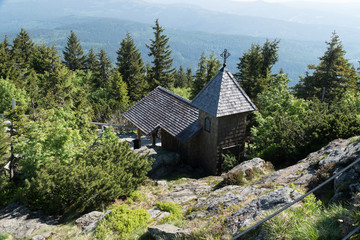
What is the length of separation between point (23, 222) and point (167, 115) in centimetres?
1204

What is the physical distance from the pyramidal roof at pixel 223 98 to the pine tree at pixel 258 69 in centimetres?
1988

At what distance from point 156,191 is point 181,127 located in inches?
243

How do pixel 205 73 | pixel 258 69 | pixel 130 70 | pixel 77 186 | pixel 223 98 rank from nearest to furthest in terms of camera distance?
1. pixel 77 186
2. pixel 223 98
3. pixel 258 69
4. pixel 205 73
5. pixel 130 70

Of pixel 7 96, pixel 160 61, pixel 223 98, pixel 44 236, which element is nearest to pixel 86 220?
pixel 44 236

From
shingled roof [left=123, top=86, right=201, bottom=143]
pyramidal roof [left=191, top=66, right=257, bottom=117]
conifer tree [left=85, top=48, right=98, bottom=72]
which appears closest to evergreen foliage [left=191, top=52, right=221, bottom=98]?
shingled roof [left=123, top=86, right=201, bottom=143]

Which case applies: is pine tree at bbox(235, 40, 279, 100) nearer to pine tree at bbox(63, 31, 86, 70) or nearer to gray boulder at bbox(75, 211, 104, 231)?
gray boulder at bbox(75, 211, 104, 231)

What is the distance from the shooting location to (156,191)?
48.1 feet

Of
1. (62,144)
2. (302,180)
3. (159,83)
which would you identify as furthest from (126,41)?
(302,180)

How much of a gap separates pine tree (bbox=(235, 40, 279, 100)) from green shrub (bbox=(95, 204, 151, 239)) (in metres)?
29.9

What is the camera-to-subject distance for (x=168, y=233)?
7.38m

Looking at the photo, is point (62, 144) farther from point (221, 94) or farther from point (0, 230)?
point (221, 94)

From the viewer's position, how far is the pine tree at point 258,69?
36.9 m

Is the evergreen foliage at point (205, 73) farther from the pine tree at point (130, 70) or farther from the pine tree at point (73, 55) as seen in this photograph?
the pine tree at point (73, 55)

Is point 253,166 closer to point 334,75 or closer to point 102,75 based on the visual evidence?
point 334,75
